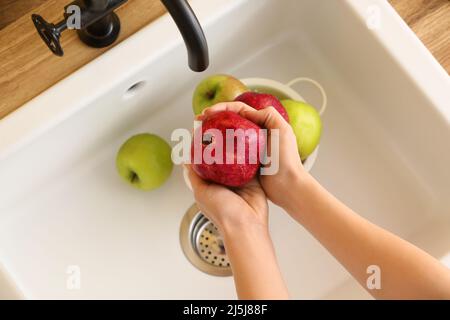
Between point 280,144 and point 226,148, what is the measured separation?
7 cm

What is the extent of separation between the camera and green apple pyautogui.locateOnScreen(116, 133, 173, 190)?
34.5 inches

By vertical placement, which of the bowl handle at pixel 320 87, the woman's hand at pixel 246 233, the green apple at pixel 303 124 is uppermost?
the bowl handle at pixel 320 87

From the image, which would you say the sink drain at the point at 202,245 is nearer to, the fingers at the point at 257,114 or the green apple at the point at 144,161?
the green apple at the point at 144,161

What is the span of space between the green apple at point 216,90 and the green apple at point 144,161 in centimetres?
9

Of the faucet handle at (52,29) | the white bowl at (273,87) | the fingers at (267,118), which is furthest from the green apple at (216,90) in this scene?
the faucet handle at (52,29)

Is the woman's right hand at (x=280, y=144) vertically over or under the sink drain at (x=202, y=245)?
over

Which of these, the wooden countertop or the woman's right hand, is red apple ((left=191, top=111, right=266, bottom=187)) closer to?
the woman's right hand

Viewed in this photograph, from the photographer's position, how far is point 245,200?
0.74 m

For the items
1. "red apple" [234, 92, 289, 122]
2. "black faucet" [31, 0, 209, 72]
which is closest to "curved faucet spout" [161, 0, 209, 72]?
"black faucet" [31, 0, 209, 72]

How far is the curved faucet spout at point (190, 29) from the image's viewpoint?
1.91ft

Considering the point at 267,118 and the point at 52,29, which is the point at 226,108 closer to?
the point at 267,118
